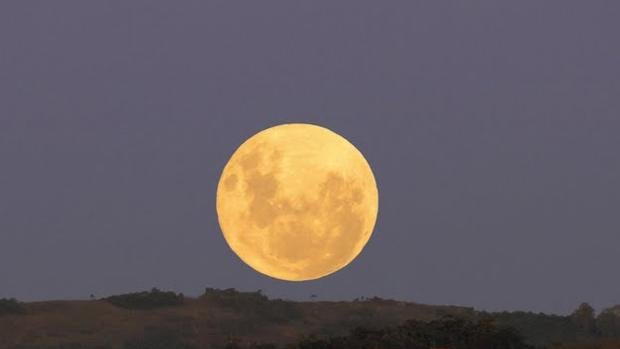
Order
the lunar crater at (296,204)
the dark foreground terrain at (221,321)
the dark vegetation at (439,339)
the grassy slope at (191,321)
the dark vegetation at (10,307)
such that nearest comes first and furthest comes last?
the dark vegetation at (439,339), the lunar crater at (296,204), the dark foreground terrain at (221,321), the grassy slope at (191,321), the dark vegetation at (10,307)

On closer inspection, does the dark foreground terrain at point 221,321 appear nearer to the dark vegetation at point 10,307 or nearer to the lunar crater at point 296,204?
the dark vegetation at point 10,307

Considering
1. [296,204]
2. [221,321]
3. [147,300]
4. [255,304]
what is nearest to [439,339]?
[296,204]

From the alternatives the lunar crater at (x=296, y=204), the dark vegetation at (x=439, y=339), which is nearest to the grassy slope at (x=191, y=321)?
the lunar crater at (x=296, y=204)

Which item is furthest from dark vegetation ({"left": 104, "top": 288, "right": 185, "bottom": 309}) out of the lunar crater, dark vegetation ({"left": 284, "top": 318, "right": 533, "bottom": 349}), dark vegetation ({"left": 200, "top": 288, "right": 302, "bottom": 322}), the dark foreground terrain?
dark vegetation ({"left": 284, "top": 318, "right": 533, "bottom": 349})

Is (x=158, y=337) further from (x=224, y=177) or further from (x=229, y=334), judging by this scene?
(x=224, y=177)

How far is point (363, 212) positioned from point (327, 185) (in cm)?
231

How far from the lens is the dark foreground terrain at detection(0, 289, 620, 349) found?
5831 centimetres

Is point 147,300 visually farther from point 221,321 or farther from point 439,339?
point 439,339

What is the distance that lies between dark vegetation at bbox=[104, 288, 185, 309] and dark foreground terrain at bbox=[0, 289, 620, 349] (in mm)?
56

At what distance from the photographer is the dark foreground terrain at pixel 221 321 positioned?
58312 millimetres

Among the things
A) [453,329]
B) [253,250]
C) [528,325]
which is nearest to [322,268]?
[253,250]

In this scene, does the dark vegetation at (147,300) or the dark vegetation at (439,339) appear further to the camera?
the dark vegetation at (147,300)

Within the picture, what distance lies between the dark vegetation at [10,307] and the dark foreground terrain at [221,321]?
0.18 feet

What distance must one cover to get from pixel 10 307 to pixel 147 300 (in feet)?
25.0
